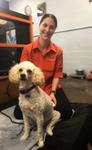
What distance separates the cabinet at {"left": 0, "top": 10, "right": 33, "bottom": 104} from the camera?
2.37 meters

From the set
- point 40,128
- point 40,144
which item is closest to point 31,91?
point 40,128

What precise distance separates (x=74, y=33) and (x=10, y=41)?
2.13 meters

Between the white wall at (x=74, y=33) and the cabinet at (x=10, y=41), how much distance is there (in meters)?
1.72

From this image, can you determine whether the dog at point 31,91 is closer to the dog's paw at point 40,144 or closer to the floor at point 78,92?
the dog's paw at point 40,144

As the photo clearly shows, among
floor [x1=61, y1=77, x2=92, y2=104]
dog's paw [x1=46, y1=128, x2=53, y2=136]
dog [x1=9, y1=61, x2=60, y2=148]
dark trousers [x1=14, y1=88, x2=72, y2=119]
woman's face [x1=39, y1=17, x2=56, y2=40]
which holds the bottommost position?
floor [x1=61, y1=77, x2=92, y2=104]

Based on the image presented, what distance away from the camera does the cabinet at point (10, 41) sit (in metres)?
2.37

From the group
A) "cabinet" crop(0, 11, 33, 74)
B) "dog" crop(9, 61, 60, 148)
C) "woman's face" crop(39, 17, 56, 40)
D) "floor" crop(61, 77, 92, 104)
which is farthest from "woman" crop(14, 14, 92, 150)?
"floor" crop(61, 77, 92, 104)

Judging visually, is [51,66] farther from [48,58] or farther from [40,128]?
[40,128]

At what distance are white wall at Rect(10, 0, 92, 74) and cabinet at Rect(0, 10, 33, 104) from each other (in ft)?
5.65

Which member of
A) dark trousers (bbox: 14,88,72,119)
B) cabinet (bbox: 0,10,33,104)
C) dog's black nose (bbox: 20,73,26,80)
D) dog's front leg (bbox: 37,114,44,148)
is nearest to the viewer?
dog's black nose (bbox: 20,73,26,80)

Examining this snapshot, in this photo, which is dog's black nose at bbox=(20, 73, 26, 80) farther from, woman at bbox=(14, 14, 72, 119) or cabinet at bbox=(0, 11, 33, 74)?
cabinet at bbox=(0, 11, 33, 74)

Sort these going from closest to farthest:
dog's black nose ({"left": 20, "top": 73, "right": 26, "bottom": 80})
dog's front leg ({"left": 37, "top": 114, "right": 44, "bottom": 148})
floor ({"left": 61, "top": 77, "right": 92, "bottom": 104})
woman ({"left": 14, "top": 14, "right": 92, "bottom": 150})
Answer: dog's black nose ({"left": 20, "top": 73, "right": 26, "bottom": 80}), dog's front leg ({"left": 37, "top": 114, "right": 44, "bottom": 148}), woman ({"left": 14, "top": 14, "right": 92, "bottom": 150}), floor ({"left": 61, "top": 77, "right": 92, "bottom": 104})

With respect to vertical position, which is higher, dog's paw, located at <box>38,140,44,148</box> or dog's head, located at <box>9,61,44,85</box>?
dog's head, located at <box>9,61,44,85</box>

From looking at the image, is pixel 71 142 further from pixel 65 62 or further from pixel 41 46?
pixel 65 62
